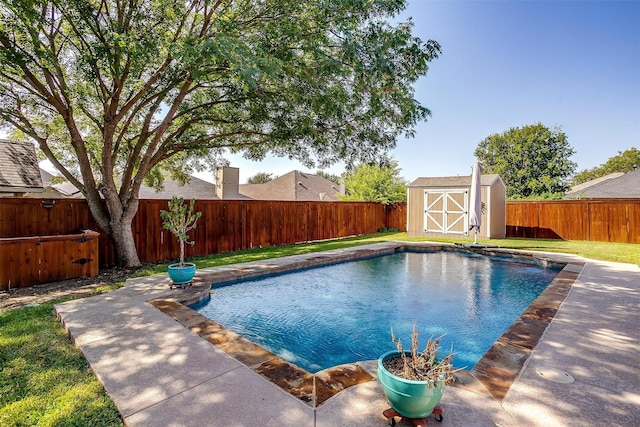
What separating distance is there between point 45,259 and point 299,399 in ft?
19.4

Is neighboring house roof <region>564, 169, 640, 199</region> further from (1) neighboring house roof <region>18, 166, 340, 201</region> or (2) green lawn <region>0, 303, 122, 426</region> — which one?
(2) green lawn <region>0, 303, 122, 426</region>

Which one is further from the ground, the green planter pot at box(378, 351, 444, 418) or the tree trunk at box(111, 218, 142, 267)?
the tree trunk at box(111, 218, 142, 267)

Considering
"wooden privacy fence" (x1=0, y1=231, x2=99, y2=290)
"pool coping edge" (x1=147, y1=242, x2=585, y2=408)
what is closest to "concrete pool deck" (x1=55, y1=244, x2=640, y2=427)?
"pool coping edge" (x1=147, y1=242, x2=585, y2=408)

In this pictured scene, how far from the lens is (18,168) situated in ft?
26.9

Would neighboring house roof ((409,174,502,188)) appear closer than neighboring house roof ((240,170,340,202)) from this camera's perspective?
Yes

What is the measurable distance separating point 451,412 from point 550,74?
47.9 feet

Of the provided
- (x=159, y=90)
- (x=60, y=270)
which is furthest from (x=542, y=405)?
(x=159, y=90)

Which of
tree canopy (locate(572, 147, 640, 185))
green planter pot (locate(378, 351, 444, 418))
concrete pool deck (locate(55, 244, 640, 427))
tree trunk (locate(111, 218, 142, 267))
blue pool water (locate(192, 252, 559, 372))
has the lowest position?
blue pool water (locate(192, 252, 559, 372))

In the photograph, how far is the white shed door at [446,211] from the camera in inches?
509

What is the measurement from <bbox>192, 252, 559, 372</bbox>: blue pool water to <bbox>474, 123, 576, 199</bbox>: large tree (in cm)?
2135

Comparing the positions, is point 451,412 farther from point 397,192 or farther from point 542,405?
point 397,192

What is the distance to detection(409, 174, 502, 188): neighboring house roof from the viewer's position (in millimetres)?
12642

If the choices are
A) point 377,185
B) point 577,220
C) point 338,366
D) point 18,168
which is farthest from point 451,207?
point 18,168

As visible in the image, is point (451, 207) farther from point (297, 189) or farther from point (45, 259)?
point (297, 189)
